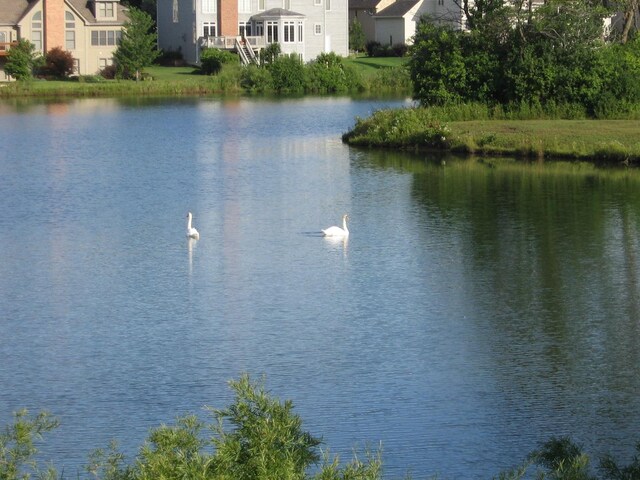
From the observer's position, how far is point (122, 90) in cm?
7369

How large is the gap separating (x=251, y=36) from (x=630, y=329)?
66.8m

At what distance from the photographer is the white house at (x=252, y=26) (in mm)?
84188

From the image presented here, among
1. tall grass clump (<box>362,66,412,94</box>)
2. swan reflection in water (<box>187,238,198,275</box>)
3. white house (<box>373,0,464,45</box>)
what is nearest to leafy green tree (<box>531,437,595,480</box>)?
swan reflection in water (<box>187,238,198,275</box>)

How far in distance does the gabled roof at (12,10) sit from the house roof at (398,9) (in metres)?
26.2

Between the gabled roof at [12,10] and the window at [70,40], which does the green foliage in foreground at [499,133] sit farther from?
the gabled roof at [12,10]

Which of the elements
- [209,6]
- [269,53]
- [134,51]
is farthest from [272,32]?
[134,51]

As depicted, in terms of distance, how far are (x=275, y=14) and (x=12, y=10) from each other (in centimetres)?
1642

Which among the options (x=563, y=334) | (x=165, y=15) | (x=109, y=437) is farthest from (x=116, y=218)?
(x=165, y=15)

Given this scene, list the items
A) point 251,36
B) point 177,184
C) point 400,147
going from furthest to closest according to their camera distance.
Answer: point 251,36 → point 400,147 → point 177,184

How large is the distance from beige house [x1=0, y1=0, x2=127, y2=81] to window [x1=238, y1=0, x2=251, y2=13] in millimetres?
7747

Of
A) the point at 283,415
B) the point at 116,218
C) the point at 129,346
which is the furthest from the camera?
the point at 116,218

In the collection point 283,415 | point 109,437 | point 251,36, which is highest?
point 251,36

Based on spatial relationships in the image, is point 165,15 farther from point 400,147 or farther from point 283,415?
point 283,415

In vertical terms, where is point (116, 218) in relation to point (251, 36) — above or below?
below
